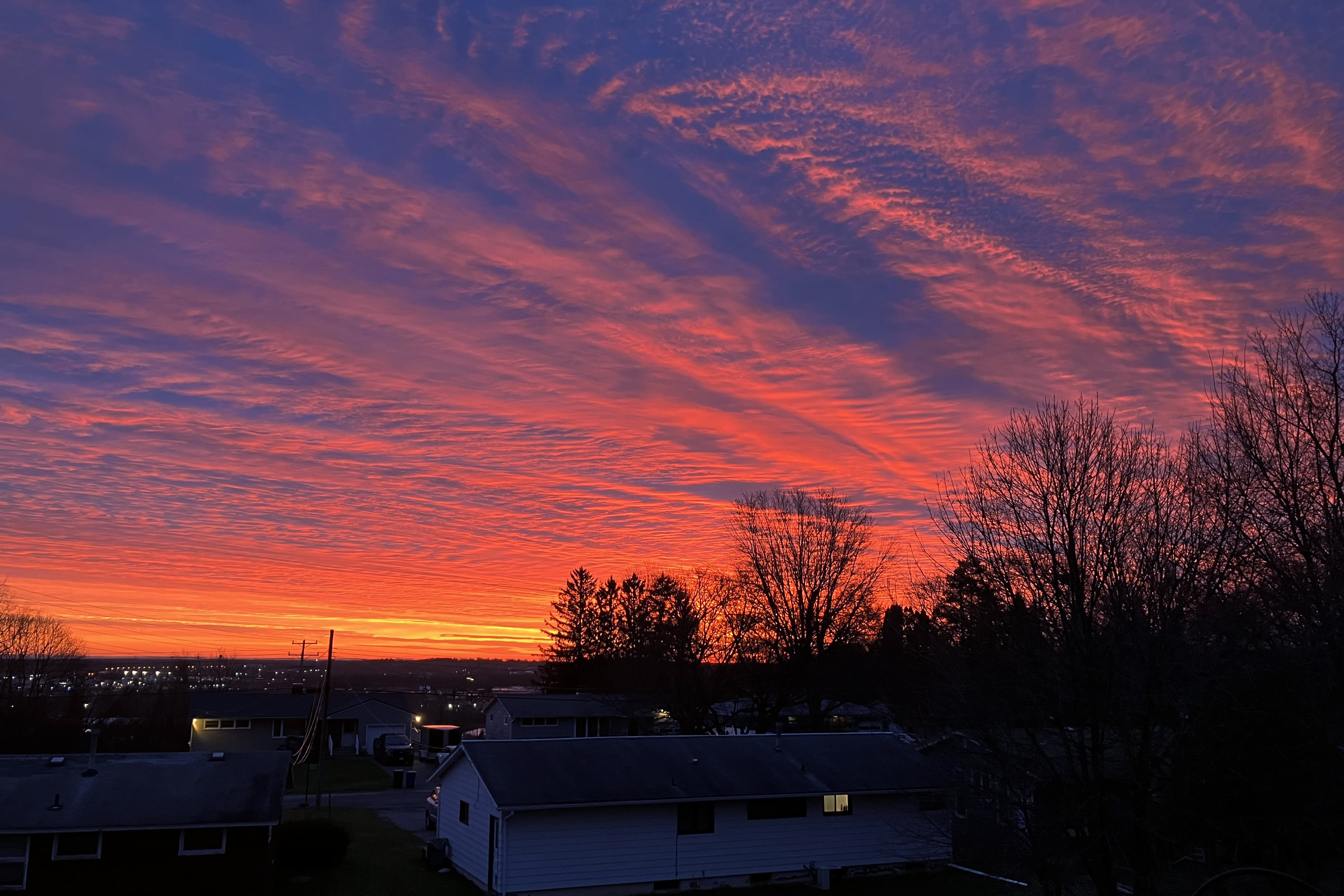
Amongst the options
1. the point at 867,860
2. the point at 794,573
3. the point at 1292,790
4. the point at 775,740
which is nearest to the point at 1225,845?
the point at 1292,790

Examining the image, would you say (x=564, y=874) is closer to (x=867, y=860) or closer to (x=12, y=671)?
(x=867, y=860)

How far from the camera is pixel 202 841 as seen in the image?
27.3 metres

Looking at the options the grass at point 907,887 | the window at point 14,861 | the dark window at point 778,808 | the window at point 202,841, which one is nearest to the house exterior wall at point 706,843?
the dark window at point 778,808

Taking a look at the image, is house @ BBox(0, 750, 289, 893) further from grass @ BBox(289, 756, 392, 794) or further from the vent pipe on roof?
grass @ BBox(289, 756, 392, 794)

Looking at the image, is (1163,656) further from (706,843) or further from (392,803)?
(392,803)

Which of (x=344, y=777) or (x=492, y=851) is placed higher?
(x=492, y=851)

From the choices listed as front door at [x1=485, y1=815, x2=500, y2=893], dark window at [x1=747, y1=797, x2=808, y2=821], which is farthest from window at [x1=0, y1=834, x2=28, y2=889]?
dark window at [x1=747, y1=797, x2=808, y2=821]

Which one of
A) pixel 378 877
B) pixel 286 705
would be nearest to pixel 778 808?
pixel 378 877

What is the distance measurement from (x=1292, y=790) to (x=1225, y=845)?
3.30 metres

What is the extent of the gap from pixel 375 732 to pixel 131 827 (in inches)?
2503

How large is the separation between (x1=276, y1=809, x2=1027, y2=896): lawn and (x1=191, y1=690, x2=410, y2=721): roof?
140ft

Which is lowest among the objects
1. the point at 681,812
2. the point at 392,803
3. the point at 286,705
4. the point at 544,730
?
the point at 392,803

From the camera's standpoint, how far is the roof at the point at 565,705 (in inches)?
2827

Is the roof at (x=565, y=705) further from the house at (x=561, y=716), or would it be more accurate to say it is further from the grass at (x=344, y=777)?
the grass at (x=344, y=777)
